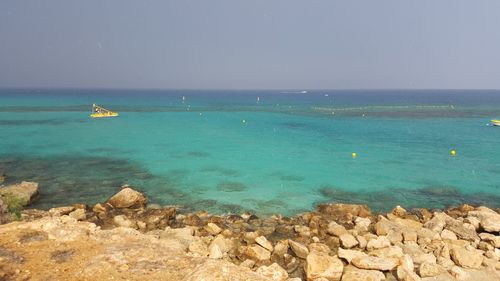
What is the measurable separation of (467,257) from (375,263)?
398 cm

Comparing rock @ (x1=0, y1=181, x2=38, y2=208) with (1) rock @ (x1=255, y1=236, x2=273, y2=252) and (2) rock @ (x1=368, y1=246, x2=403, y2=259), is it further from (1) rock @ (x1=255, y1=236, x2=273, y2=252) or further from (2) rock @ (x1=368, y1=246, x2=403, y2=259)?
(2) rock @ (x1=368, y1=246, x2=403, y2=259)

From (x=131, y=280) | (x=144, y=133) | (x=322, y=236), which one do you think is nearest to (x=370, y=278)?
(x=322, y=236)

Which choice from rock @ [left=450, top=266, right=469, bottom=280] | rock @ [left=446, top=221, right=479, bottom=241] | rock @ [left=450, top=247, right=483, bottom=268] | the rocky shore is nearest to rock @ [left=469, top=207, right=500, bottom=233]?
the rocky shore

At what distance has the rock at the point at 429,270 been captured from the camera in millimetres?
12422

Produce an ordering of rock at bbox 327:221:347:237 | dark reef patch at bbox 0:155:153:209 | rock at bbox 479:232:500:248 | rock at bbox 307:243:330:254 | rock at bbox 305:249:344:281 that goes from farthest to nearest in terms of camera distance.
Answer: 1. dark reef patch at bbox 0:155:153:209
2. rock at bbox 327:221:347:237
3. rock at bbox 479:232:500:248
4. rock at bbox 307:243:330:254
5. rock at bbox 305:249:344:281

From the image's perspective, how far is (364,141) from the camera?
4491 cm

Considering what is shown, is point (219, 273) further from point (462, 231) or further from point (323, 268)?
point (462, 231)

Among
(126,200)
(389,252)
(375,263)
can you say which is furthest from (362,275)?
(126,200)

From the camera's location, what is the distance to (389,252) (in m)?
13.7

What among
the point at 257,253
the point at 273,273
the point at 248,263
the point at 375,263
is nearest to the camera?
the point at 273,273

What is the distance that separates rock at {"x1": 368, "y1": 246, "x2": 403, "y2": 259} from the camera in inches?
532

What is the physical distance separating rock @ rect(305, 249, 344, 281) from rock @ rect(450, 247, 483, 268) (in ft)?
16.1

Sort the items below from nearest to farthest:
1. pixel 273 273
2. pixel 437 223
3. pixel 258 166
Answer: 1. pixel 273 273
2. pixel 437 223
3. pixel 258 166

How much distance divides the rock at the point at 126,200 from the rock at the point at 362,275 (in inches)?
510
